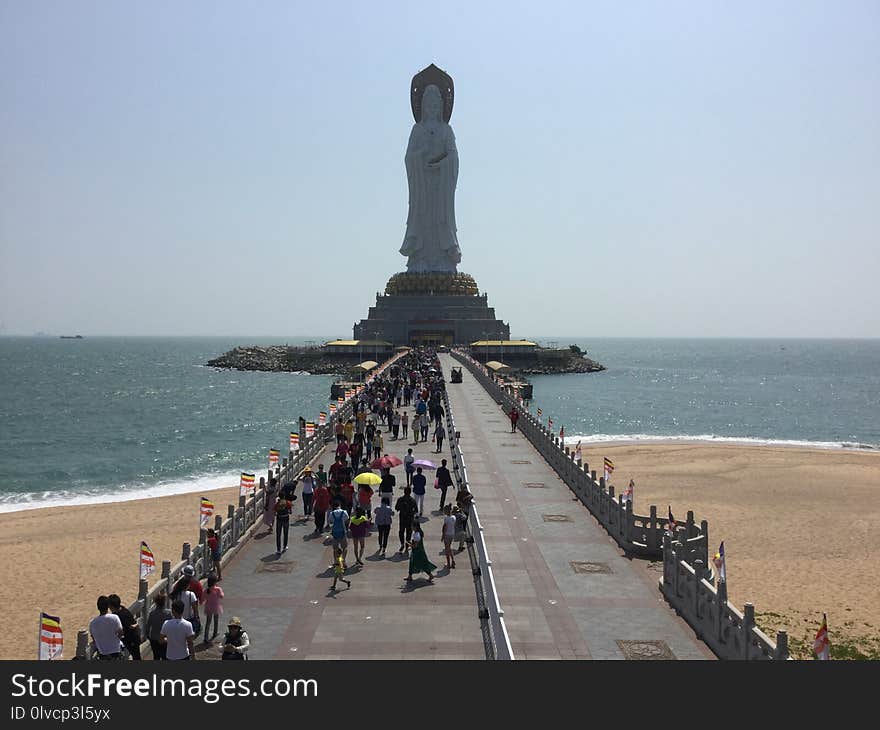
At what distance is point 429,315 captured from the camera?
307ft

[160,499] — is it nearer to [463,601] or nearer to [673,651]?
[463,601]

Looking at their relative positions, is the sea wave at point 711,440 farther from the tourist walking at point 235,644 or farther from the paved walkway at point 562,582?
the tourist walking at point 235,644

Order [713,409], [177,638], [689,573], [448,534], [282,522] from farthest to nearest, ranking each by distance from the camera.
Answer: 1. [713,409]
2. [282,522]
3. [448,534]
4. [689,573]
5. [177,638]

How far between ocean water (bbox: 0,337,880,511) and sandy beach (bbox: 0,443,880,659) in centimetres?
801

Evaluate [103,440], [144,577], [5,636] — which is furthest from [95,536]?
[103,440]

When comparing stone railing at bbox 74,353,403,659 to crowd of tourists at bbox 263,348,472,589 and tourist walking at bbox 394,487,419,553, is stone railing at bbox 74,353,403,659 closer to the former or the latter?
crowd of tourists at bbox 263,348,472,589

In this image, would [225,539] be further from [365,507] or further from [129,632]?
[129,632]

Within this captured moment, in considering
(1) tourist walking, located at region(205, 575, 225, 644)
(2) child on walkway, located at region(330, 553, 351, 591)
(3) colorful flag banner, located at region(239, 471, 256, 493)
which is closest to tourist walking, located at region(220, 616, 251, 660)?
(1) tourist walking, located at region(205, 575, 225, 644)

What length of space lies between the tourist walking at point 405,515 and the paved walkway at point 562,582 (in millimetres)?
1707

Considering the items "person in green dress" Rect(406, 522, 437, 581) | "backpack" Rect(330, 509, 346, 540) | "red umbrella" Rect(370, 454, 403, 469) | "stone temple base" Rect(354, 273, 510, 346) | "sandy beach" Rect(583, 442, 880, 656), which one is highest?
"stone temple base" Rect(354, 273, 510, 346)

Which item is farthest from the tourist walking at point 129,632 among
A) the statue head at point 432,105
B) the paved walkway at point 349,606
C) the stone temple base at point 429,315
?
the statue head at point 432,105

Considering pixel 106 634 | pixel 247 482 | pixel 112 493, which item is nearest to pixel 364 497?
pixel 247 482

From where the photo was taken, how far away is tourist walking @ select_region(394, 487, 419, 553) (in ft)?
51.2

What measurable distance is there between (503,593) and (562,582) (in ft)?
4.18
